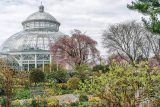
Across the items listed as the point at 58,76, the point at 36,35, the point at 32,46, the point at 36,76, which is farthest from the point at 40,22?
the point at 36,76

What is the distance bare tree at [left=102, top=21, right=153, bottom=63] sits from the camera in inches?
2203

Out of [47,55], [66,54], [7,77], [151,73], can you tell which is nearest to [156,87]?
[151,73]

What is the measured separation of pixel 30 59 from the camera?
75062 mm

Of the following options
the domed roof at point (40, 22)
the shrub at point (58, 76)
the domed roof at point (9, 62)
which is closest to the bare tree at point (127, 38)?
the domed roof at point (9, 62)

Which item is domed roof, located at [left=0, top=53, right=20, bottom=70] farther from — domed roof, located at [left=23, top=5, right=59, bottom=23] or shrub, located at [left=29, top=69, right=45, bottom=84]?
domed roof, located at [left=23, top=5, right=59, bottom=23]

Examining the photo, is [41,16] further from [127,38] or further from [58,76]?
[58,76]

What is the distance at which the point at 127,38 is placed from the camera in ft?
185

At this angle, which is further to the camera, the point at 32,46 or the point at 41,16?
the point at 41,16

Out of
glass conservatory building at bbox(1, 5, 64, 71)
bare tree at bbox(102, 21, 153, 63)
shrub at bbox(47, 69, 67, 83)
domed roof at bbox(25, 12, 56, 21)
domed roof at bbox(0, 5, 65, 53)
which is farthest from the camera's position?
domed roof at bbox(25, 12, 56, 21)

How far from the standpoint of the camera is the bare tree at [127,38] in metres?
56.0

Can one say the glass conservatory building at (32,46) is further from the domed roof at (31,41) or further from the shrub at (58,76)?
the shrub at (58,76)

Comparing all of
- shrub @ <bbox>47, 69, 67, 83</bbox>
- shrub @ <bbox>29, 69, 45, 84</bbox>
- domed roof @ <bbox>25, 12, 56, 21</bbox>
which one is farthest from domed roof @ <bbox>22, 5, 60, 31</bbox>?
shrub @ <bbox>29, 69, 45, 84</bbox>

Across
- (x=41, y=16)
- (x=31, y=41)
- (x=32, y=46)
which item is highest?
(x=41, y=16)

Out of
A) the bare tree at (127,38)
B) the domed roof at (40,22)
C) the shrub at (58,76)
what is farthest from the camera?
the domed roof at (40,22)
